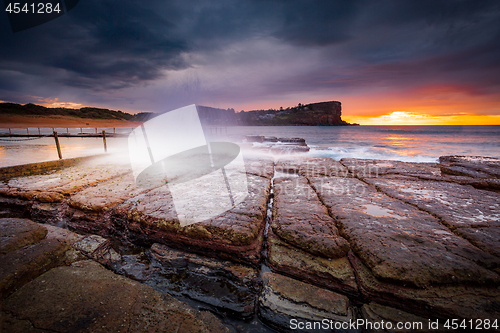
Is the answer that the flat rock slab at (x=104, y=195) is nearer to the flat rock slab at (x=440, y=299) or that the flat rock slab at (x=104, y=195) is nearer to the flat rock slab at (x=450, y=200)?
the flat rock slab at (x=440, y=299)

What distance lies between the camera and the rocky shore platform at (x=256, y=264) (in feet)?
5.30

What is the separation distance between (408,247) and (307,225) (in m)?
1.10

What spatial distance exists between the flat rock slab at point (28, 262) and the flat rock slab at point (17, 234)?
118 mm

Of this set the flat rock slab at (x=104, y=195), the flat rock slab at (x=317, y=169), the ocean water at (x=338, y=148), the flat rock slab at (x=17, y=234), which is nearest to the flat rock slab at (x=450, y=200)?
the flat rock slab at (x=317, y=169)

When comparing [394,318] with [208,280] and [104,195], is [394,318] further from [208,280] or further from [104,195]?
[104,195]

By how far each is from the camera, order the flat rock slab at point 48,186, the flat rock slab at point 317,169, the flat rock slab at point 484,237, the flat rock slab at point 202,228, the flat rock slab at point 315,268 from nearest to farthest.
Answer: the flat rock slab at point 315,268, the flat rock slab at point 484,237, the flat rock slab at point 202,228, the flat rock slab at point 48,186, the flat rock slab at point 317,169

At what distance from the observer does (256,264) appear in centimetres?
230

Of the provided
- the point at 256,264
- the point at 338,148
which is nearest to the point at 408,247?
the point at 256,264

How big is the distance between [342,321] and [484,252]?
180cm

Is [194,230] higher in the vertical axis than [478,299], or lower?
higher

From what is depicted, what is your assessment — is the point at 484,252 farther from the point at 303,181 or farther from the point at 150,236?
the point at 150,236

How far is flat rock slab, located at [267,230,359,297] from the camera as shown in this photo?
6.32ft

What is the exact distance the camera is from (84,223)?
3.16 metres

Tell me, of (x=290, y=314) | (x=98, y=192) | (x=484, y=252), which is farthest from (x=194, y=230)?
(x=484, y=252)
